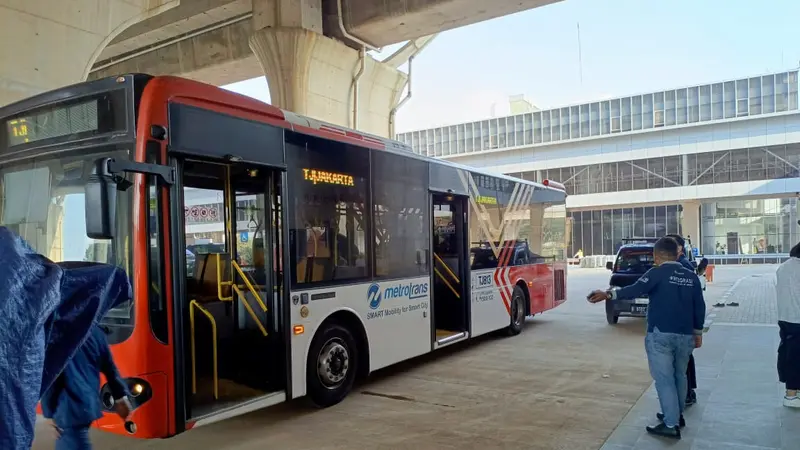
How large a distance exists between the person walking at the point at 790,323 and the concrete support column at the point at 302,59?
29.7ft

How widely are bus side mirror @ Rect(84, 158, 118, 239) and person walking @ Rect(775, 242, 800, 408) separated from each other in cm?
636

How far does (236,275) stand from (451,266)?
453cm

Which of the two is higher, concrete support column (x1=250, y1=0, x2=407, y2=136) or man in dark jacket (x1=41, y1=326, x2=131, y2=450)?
concrete support column (x1=250, y1=0, x2=407, y2=136)

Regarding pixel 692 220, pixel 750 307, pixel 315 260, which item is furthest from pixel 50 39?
pixel 692 220

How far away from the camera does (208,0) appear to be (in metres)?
13.4

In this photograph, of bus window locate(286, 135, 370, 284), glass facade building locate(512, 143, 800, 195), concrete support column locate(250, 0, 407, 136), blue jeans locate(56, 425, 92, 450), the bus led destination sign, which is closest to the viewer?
blue jeans locate(56, 425, 92, 450)

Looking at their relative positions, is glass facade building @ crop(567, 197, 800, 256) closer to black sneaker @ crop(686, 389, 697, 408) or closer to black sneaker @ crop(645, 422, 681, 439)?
black sneaker @ crop(686, 389, 697, 408)

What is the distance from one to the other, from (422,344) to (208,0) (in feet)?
32.0

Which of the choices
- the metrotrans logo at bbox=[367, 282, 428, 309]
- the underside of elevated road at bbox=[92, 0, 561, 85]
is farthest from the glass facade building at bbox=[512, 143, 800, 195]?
the metrotrans logo at bbox=[367, 282, 428, 309]

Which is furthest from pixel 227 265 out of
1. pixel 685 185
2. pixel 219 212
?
pixel 685 185

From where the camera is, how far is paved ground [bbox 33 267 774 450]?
18.3 feet

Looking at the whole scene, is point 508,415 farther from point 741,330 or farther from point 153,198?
point 741,330

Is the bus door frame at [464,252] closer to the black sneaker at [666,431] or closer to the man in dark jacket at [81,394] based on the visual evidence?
the black sneaker at [666,431]

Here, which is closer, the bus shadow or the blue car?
the bus shadow
